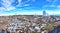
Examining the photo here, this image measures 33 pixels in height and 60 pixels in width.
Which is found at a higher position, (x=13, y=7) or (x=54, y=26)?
(x=13, y=7)

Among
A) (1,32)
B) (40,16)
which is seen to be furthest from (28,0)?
(1,32)

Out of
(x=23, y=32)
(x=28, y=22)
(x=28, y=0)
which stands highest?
(x=28, y=0)

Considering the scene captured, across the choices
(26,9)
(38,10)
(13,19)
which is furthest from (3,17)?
(38,10)

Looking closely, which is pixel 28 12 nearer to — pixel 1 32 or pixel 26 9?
pixel 26 9

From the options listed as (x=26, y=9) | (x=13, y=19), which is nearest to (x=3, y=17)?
(x=13, y=19)

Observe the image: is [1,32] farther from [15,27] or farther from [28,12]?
[28,12]

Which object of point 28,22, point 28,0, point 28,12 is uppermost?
point 28,0

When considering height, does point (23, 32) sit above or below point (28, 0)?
below
